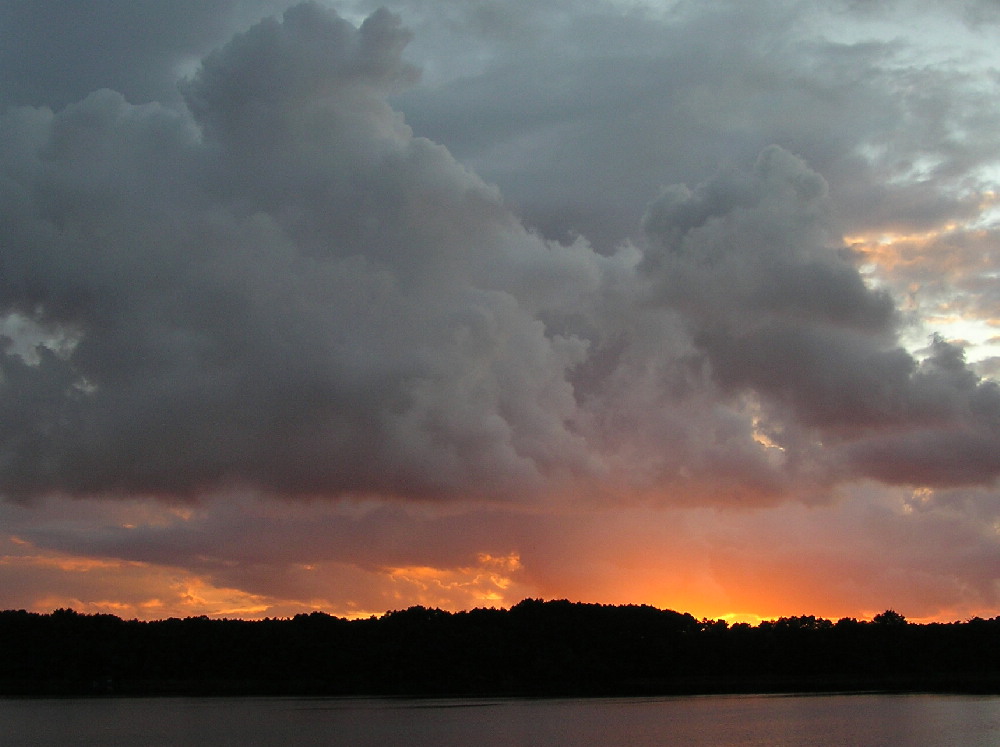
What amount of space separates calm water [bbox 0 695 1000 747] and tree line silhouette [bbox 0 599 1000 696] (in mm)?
33678

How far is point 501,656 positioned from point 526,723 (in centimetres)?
7850

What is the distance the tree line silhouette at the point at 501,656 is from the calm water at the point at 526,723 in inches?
1326

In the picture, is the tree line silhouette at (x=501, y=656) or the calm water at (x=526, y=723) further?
the tree line silhouette at (x=501, y=656)

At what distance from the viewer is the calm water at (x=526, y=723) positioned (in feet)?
266

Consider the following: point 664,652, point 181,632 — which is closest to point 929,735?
point 664,652

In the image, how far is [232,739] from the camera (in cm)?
8512

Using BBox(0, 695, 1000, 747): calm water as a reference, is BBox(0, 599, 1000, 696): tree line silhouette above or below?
above

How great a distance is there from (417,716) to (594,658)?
71220 millimetres

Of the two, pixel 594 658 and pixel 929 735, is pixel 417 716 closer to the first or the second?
pixel 929 735

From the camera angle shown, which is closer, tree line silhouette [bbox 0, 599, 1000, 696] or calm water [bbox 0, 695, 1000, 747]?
calm water [bbox 0, 695, 1000, 747]

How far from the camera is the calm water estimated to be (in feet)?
266

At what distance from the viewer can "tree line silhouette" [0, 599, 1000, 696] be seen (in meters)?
173

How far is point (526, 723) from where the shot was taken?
9862 cm

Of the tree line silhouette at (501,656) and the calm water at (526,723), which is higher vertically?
the tree line silhouette at (501,656)
